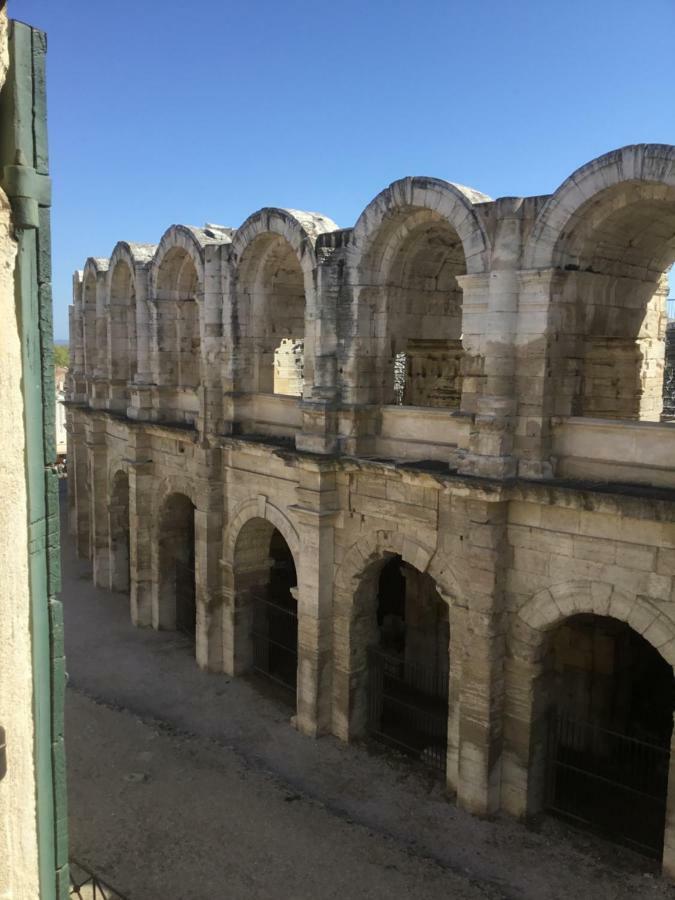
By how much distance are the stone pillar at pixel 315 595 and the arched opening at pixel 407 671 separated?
546 mm

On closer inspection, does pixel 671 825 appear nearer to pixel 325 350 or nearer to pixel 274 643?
pixel 325 350

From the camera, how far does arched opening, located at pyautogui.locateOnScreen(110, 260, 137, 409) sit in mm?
20812

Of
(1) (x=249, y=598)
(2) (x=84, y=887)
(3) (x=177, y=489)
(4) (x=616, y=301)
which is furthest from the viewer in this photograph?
(3) (x=177, y=489)

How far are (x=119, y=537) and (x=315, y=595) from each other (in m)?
9.68

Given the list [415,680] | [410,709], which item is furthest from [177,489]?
[410,709]

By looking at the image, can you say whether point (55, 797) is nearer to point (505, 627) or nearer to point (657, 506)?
point (657, 506)

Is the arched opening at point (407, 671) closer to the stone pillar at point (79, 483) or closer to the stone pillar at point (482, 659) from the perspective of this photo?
the stone pillar at point (482, 659)

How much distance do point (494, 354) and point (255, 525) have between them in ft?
21.6

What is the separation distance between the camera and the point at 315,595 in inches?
516

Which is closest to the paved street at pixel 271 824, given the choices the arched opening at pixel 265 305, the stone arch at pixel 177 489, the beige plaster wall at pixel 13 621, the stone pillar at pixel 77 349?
the stone arch at pixel 177 489

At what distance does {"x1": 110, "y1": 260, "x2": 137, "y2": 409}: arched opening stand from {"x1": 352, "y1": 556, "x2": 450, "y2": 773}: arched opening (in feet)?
28.0

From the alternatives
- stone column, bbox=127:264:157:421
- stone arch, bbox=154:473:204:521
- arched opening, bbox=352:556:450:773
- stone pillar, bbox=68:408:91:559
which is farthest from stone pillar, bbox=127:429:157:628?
stone pillar, bbox=68:408:91:559

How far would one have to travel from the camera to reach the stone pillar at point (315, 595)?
506 inches

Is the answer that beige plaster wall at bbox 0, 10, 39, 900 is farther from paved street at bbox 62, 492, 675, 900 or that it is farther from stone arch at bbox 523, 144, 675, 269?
stone arch at bbox 523, 144, 675, 269
